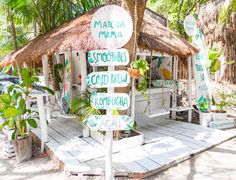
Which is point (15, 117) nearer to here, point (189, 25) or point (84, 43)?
point (84, 43)

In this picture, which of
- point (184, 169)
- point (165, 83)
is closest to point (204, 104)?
point (165, 83)

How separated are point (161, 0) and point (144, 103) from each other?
31.2 ft

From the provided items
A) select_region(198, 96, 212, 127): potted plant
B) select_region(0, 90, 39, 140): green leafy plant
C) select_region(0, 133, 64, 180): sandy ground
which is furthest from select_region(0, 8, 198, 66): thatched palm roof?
select_region(0, 133, 64, 180): sandy ground

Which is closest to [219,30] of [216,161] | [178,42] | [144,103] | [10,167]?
[178,42]

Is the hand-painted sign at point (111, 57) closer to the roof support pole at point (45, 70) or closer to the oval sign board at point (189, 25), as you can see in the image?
the oval sign board at point (189, 25)

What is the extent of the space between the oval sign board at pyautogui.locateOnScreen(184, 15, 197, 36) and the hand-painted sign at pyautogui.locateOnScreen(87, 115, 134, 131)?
3998 millimetres

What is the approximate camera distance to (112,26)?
254 cm

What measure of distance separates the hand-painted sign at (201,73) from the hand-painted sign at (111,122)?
3.71 metres

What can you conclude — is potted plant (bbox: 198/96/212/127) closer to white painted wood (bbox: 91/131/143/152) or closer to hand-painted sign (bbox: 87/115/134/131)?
white painted wood (bbox: 91/131/143/152)

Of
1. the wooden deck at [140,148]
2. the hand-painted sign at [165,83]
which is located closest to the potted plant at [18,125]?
the wooden deck at [140,148]

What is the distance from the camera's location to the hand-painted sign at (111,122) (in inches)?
102

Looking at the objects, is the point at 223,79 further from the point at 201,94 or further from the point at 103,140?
the point at 103,140

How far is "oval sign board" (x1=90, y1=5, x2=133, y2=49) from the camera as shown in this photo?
253cm

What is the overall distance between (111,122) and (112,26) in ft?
3.71
